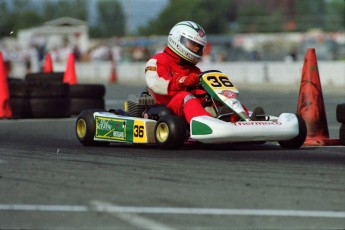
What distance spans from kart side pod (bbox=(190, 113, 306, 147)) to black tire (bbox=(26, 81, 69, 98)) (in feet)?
18.5

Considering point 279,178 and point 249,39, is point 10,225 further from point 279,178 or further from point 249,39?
point 249,39

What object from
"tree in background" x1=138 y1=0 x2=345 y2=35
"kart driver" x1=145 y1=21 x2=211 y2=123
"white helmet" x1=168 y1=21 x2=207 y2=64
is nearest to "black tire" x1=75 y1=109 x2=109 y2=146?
"kart driver" x1=145 y1=21 x2=211 y2=123

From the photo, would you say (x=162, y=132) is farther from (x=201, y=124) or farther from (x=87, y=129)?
(x=87, y=129)

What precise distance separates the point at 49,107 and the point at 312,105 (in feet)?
16.6

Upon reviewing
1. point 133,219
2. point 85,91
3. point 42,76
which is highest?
point 42,76

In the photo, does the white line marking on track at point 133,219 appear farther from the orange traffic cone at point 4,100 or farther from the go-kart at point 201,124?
the orange traffic cone at point 4,100

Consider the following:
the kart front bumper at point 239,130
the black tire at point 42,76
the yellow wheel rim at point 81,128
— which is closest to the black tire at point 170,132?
the kart front bumper at point 239,130

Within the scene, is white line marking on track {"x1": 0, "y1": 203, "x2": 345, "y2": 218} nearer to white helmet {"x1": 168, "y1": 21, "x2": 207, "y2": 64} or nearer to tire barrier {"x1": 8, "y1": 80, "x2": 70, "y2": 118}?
white helmet {"x1": 168, "y1": 21, "x2": 207, "y2": 64}

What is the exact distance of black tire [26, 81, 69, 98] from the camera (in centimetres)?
1415

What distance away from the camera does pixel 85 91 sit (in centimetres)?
1516

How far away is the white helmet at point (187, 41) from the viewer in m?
9.88

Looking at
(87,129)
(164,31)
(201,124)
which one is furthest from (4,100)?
(164,31)

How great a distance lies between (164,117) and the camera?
903 centimetres

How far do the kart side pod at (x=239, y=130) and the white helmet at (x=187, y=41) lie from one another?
3.75 feet
